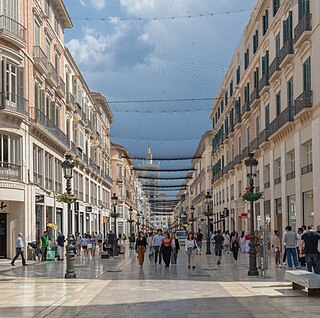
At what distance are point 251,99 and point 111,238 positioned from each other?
47.5 feet

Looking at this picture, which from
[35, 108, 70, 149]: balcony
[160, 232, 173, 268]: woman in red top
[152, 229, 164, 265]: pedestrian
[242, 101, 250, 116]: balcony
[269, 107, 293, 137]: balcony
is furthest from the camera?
[242, 101, 250, 116]: balcony

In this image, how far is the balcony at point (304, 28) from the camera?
89.9ft

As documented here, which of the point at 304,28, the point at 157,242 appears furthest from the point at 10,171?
the point at 304,28

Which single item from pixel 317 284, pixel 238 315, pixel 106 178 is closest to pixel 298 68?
pixel 317 284

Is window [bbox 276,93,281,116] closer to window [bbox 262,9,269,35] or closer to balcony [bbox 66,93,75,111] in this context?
window [bbox 262,9,269,35]

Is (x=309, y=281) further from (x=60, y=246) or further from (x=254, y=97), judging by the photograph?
(x=254, y=97)

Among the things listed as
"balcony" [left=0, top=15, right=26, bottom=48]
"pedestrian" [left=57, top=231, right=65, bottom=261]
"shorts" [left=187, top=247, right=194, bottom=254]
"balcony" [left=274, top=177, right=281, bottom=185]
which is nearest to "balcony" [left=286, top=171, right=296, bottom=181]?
"balcony" [left=274, top=177, right=281, bottom=185]

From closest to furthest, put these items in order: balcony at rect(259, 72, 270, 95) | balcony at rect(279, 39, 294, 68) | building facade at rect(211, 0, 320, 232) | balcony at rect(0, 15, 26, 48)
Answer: building facade at rect(211, 0, 320, 232) → balcony at rect(0, 15, 26, 48) → balcony at rect(279, 39, 294, 68) → balcony at rect(259, 72, 270, 95)

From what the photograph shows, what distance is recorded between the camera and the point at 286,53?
102ft

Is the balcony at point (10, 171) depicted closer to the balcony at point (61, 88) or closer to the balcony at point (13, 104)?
the balcony at point (13, 104)

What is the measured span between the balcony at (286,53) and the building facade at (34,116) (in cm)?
1342

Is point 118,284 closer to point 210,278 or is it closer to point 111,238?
point 210,278

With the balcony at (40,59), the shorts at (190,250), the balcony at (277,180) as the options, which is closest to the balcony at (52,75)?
the balcony at (40,59)

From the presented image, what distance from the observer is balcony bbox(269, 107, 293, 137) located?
31.3 meters
